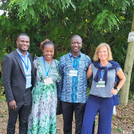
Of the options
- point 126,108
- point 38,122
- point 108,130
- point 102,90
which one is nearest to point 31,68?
point 38,122

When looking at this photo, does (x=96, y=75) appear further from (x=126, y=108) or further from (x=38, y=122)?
(x=126, y=108)

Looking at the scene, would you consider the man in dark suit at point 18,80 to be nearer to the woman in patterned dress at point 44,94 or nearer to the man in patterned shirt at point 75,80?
the woman in patterned dress at point 44,94

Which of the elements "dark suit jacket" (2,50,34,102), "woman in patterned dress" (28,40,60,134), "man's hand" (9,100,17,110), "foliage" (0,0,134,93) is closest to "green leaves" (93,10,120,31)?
"foliage" (0,0,134,93)

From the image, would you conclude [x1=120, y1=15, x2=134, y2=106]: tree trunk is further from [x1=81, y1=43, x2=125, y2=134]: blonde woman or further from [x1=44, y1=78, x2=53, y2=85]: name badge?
[x1=44, y1=78, x2=53, y2=85]: name badge

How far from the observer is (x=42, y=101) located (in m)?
3.26

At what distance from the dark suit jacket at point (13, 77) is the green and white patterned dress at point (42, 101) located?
1.04 feet

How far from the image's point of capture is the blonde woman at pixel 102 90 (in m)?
3.09

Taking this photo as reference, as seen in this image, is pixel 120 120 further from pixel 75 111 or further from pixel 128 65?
pixel 75 111

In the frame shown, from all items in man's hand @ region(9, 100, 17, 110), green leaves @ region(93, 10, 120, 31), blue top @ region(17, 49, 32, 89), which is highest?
green leaves @ region(93, 10, 120, 31)

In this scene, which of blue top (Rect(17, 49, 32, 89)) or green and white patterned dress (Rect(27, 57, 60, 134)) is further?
green and white patterned dress (Rect(27, 57, 60, 134))

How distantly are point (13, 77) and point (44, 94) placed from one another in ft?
2.02

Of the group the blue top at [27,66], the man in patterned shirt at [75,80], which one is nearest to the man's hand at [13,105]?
the blue top at [27,66]

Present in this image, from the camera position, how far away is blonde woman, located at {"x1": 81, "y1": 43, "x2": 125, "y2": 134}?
10.1ft

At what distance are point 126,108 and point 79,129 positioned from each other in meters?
3.41
